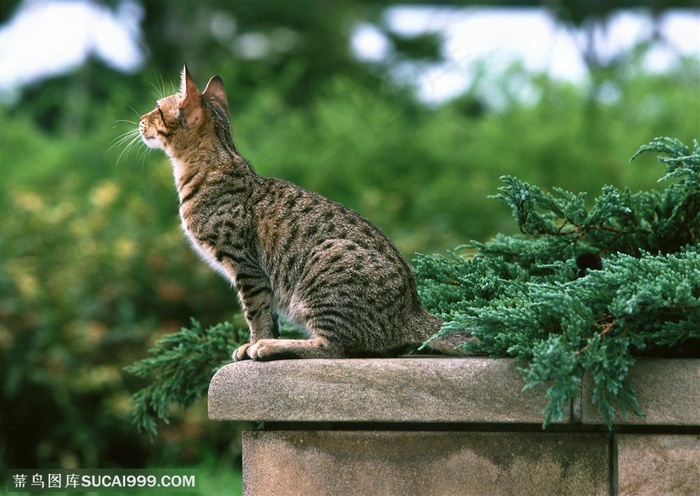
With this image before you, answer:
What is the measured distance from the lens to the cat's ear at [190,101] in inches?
153

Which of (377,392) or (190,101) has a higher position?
(190,101)

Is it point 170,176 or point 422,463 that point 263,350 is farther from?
point 170,176

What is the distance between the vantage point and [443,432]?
2.98 metres

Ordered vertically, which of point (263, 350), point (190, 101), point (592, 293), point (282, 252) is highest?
point (190, 101)

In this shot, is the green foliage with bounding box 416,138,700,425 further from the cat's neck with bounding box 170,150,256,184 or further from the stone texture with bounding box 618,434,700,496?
the cat's neck with bounding box 170,150,256,184

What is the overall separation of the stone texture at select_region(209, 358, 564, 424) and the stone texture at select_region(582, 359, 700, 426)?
0.68ft

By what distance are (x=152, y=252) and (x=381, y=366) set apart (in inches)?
174

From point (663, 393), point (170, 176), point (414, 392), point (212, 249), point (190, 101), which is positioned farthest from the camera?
point (170, 176)

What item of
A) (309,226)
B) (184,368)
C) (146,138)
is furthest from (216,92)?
(184,368)

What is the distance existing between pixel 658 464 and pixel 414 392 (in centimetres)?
73

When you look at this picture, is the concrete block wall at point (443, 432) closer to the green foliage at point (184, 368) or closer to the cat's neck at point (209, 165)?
the green foliage at point (184, 368)

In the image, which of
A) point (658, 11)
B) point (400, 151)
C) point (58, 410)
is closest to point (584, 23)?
point (658, 11)

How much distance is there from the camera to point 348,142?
9.41 metres

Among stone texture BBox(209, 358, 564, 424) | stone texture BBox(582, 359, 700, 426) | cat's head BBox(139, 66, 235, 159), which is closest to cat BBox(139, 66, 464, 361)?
cat's head BBox(139, 66, 235, 159)
